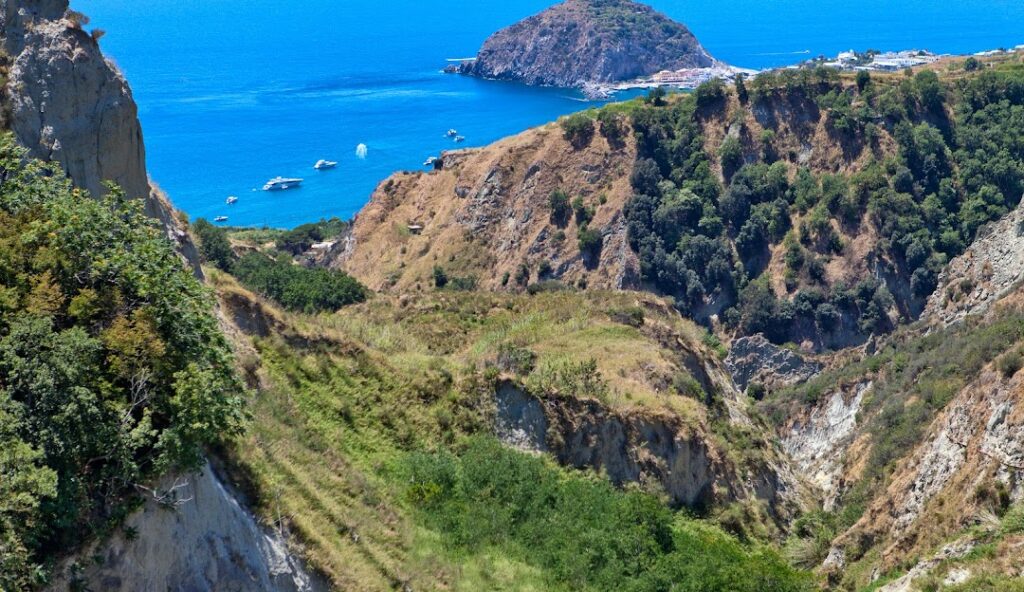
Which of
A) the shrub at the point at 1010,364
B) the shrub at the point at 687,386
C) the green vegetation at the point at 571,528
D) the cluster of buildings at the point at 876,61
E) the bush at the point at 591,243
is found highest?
the cluster of buildings at the point at 876,61

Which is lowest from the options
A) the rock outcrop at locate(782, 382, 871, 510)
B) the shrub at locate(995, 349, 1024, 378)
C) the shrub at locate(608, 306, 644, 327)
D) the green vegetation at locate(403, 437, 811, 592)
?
the rock outcrop at locate(782, 382, 871, 510)

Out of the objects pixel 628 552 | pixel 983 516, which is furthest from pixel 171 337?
pixel 983 516

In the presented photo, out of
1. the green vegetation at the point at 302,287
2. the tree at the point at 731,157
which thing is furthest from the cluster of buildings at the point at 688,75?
the green vegetation at the point at 302,287

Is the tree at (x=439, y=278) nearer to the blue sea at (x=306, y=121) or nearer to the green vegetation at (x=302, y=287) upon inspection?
the green vegetation at (x=302, y=287)

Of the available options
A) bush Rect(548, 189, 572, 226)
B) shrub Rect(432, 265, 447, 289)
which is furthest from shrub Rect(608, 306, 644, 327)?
bush Rect(548, 189, 572, 226)

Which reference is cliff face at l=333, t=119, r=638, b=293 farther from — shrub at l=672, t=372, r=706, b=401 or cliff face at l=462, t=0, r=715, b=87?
cliff face at l=462, t=0, r=715, b=87

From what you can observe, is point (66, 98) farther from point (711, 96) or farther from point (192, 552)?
point (711, 96)
